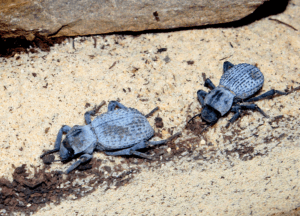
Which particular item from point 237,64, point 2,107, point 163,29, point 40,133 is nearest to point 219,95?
point 237,64

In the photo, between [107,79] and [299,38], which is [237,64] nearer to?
[299,38]

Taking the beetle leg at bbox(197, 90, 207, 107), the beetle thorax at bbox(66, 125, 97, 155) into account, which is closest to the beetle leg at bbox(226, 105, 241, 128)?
the beetle leg at bbox(197, 90, 207, 107)

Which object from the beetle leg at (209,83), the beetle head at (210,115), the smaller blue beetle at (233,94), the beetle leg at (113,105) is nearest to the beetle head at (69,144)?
the beetle leg at (113,105)

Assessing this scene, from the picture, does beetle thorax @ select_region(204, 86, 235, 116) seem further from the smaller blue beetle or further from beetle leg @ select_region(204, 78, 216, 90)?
beetle leg @ select_region(204, 78, 216, 90)

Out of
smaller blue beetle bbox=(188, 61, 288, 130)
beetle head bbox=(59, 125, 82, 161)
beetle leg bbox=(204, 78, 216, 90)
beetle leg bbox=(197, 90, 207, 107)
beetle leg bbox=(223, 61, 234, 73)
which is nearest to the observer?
beetle head bbox=(59, 125, 82, 161)

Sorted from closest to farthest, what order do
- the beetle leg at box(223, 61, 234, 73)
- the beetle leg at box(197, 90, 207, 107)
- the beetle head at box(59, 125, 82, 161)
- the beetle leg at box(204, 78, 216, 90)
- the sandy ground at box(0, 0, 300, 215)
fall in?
the beetle head at box(59, 125, 82, 161), the sandy ground at box(0, 0, 300, 215), the beetle leg at box(197, 90, 207, 107), the beetle leg at box(204, 78, 216, 90), the beetle leg at box(223, 61, 234, 73)

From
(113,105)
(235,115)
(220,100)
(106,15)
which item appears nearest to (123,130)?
(113,105)

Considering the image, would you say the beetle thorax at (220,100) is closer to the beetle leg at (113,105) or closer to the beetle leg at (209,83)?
the beetle leg at (209,83)
